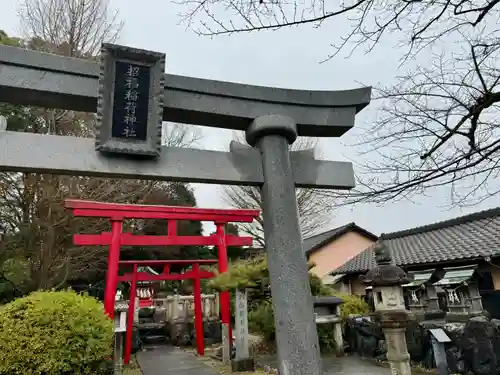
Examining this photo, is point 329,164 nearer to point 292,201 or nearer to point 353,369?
A: point 292,201

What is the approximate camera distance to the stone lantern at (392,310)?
5129mm

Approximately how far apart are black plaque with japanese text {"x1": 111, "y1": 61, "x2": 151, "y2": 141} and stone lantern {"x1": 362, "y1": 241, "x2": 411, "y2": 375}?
4.26 m

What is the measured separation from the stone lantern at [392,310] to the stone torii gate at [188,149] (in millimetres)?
2459

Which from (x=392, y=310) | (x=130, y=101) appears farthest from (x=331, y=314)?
(x=130, y=101)

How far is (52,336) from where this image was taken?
5.98 meters

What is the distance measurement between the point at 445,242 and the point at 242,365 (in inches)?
379

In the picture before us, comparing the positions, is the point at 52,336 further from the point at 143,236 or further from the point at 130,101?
the point at 130,101

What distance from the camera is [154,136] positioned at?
127 inches

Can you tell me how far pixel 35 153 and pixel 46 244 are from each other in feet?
29.0

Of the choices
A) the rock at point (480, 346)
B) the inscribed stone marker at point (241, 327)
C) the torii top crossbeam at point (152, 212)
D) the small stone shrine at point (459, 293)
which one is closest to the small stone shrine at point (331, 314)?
the inscribed stone marker at point (241, 327)

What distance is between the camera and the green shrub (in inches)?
226

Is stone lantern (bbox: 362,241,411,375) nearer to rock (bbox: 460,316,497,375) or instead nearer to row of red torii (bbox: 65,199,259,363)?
rock (bbox: 460,316,497,375)

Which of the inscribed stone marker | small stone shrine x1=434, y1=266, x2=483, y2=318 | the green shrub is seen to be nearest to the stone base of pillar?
the inscribed stone marker

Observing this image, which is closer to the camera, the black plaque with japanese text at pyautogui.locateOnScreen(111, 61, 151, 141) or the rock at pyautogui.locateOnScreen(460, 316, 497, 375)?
the black plaque with japanese text at pyautogui.locateOnScreen(111, 61, 151, 141)
